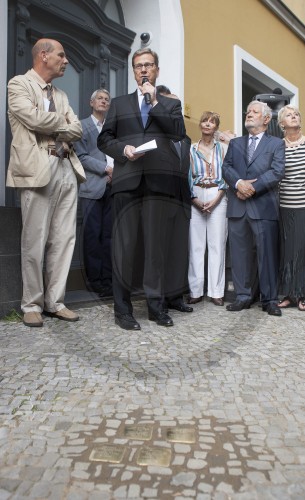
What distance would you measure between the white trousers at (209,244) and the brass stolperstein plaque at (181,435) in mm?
2964

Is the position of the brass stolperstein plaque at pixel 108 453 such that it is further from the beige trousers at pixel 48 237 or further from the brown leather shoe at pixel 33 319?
the beige trousers at pixel 48 237

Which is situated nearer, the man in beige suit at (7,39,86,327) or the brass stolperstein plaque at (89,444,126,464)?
the brass stolperstein plaque at (89,444,126,464)

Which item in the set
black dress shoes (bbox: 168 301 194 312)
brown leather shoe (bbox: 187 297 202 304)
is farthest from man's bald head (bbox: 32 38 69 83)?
brown leather shoe (bbox: 187 297 202 304)

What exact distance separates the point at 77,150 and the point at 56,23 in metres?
1.65

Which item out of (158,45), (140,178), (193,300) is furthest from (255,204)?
(158,45)

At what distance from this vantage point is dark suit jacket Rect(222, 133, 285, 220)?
453cm

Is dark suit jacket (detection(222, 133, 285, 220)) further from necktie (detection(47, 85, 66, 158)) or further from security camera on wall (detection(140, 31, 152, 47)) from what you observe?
security camera on wall (detection(140, 31, 152, 47))

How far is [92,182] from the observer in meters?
4.82

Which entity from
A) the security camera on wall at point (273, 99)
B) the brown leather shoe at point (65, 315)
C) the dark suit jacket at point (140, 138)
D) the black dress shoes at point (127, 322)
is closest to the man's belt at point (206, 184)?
the dark suit jacket at point (140, 138)

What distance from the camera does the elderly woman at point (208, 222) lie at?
495 centimetres

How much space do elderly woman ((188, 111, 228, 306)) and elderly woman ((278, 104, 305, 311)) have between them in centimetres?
57

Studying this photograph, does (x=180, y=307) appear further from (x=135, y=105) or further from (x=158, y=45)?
(x=158, y=45)

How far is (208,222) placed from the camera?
5.00 m

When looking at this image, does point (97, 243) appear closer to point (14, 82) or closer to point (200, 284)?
point (200, 284)
